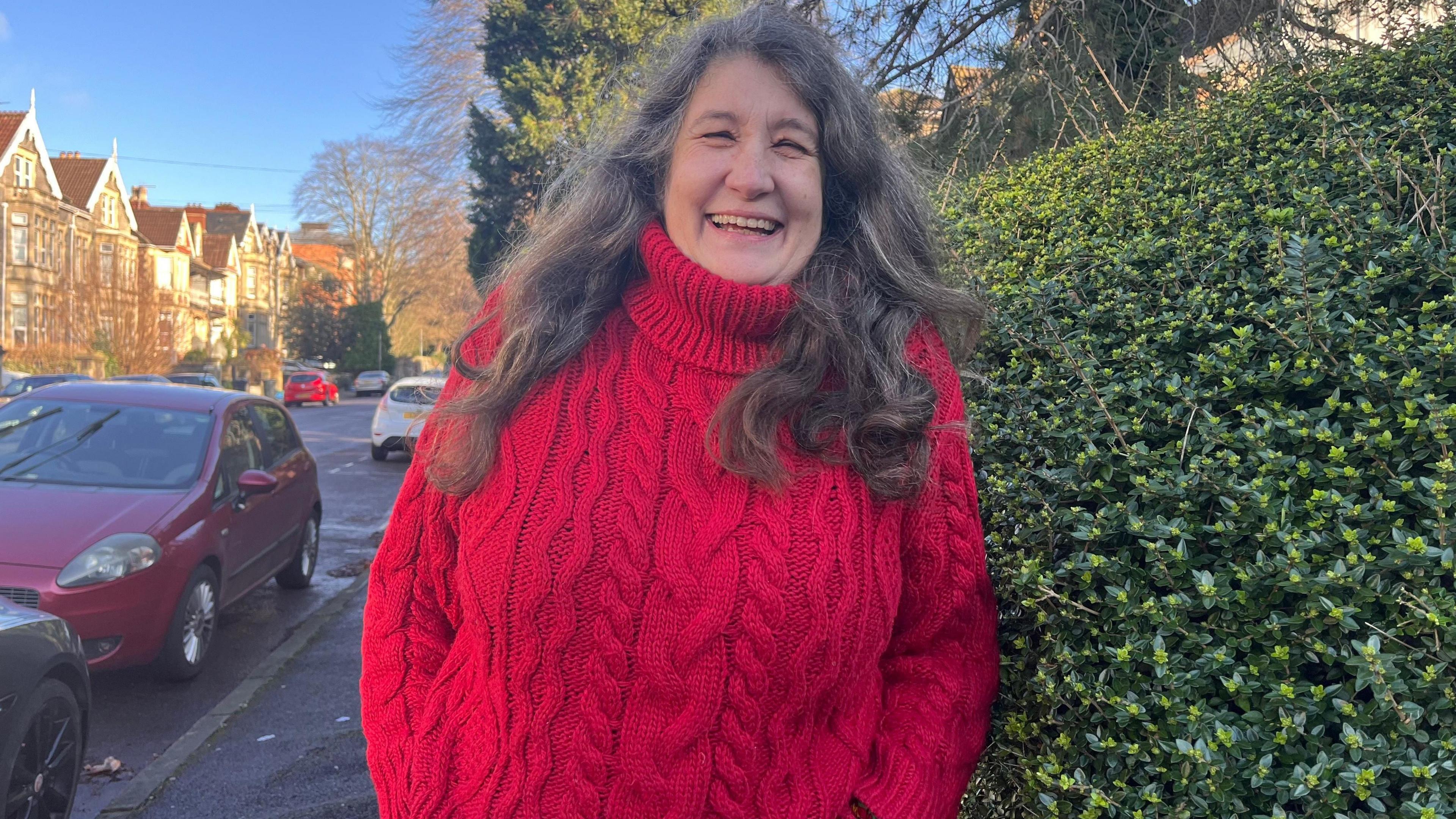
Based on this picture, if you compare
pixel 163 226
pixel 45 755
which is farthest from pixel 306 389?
pixel 45 755

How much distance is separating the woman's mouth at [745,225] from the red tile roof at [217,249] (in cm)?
6871

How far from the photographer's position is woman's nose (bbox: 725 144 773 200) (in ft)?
5.91

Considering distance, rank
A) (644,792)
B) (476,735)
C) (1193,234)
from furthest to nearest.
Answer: (1193,234)
(476,735)
(644,792)

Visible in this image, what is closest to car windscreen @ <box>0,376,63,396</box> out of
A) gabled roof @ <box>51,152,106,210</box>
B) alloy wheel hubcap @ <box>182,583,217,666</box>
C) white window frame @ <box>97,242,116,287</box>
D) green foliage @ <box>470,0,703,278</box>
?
green foliage @ <box>470,0,703,278</box>

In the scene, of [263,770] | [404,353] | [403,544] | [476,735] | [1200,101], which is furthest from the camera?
[404,353]

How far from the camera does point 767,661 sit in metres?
1.55

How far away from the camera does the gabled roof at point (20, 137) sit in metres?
37.7

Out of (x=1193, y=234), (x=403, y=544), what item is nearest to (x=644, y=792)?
(x=403, y=544)

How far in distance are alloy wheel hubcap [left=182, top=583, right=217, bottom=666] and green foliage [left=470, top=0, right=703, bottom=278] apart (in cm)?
758

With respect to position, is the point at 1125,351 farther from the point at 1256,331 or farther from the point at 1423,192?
the point at 1423,192

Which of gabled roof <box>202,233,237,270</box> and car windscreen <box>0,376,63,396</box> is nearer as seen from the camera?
car windscreen <box>0,376,63,396</box>

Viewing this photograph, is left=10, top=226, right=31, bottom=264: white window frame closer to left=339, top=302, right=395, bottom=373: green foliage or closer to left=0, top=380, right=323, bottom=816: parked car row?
left=339, top=302, right=395, bottom=373: green foliage

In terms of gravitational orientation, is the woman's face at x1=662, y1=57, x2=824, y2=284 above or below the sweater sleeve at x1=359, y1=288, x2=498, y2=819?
above

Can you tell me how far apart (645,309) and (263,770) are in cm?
363
